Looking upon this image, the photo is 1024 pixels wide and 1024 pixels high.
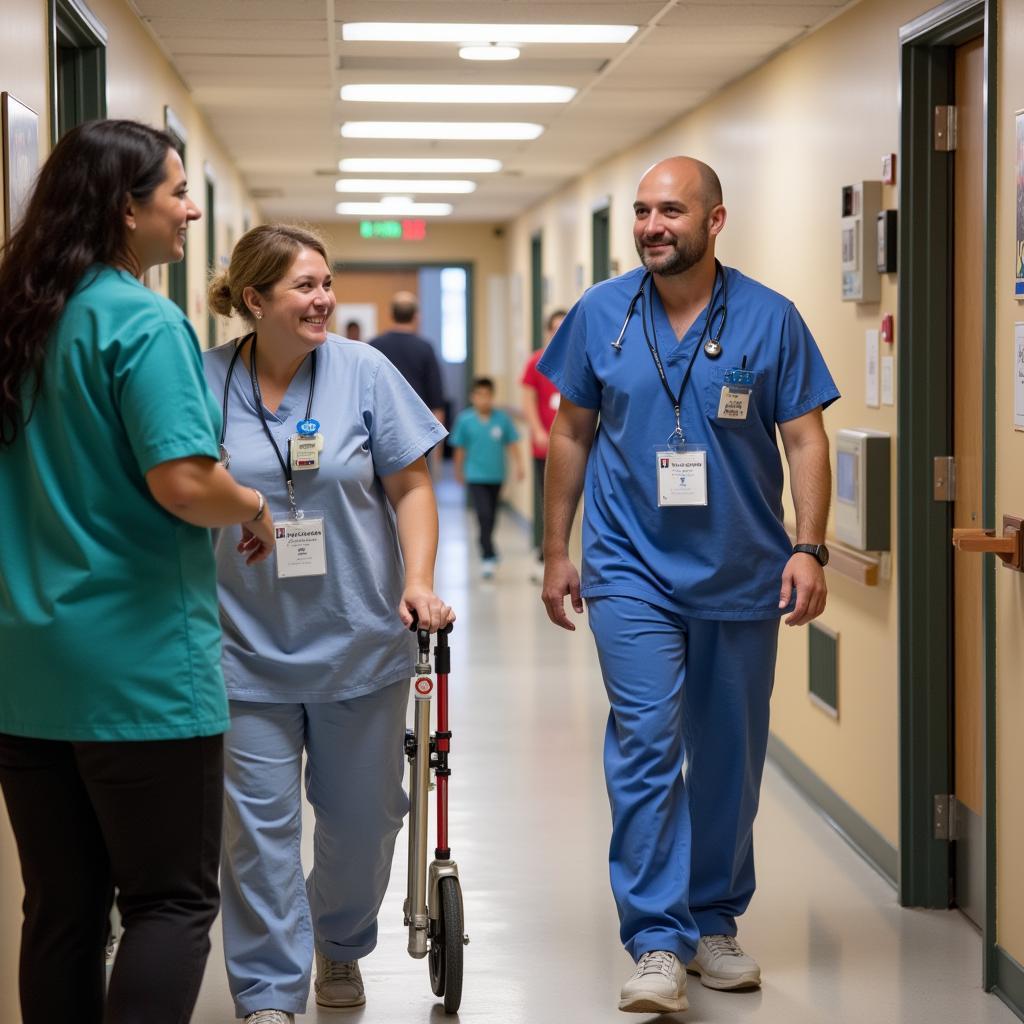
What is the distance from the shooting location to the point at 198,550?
2143 mm

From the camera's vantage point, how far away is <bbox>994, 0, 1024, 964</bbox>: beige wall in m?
3.27

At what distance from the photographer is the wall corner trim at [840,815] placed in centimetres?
430

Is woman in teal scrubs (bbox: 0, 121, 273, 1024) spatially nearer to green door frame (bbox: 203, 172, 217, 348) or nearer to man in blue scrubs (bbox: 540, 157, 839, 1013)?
man in blue scrubs (bbox: 540, 157, 839, 1013)

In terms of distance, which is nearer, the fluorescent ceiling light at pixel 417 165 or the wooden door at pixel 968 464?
the wooden door at pixel 968 464

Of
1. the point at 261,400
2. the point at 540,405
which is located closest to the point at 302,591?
the point at 261,400

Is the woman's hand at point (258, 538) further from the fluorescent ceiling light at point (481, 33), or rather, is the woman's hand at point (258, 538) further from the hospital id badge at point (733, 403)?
the fluorescent ceiling light at point (481, 33)

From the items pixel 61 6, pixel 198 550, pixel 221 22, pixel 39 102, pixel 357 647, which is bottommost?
pixel 357 647

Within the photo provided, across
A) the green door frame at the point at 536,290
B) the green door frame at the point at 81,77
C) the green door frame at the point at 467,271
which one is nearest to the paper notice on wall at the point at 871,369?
the green door frame at the point at 81,77

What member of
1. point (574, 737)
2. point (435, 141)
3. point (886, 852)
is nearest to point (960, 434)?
point (886, 852)

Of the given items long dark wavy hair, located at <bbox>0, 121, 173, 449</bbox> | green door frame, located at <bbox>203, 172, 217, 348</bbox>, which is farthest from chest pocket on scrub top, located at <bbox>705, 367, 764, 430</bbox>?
green door frame, located at <bbox>203, 172, 217, 348</bbox>

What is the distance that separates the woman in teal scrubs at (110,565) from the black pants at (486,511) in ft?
26.5

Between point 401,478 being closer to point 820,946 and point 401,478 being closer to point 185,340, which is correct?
point 185,340

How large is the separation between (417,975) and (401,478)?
1.23m

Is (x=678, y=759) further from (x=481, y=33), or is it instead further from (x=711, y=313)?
(x=481, y=33)
